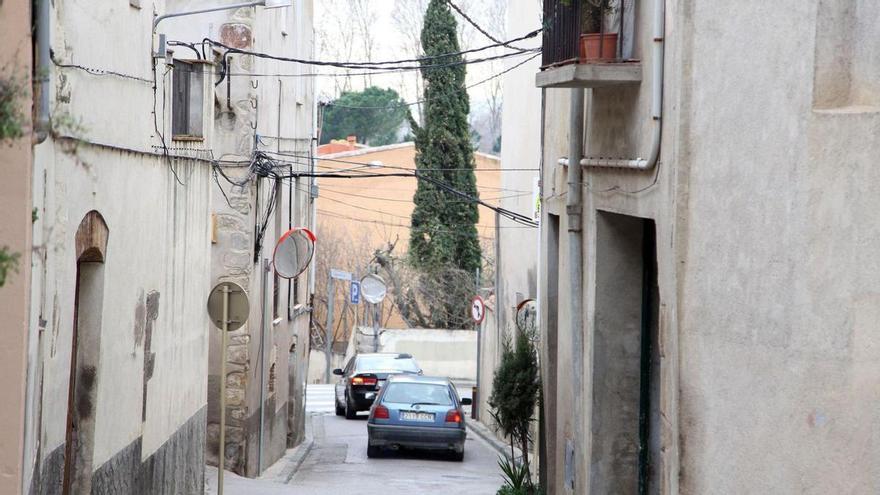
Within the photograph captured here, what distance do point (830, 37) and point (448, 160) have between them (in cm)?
3571

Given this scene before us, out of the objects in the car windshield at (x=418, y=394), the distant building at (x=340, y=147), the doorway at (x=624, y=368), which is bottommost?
the car windshield at (x=418, y=394)

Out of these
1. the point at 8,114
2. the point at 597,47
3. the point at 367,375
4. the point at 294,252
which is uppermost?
the point at 597,47

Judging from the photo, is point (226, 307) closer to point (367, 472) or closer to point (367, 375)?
point (367, 472)

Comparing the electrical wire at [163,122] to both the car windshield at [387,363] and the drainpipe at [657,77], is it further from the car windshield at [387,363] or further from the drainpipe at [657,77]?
the car windshield at [387,363]

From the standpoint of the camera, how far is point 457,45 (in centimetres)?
4147

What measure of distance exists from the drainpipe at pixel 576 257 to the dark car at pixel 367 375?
1776 centimetres

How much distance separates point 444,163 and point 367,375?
14.6 metres

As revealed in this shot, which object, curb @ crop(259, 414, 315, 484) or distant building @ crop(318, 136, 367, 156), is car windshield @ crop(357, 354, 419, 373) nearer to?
curb @ crop(259, 414, 315, 484)

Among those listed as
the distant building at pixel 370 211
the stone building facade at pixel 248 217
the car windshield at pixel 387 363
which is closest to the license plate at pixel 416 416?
the stone building facade at pixel 248 217

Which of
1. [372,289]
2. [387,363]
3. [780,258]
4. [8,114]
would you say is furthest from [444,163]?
[8,114]

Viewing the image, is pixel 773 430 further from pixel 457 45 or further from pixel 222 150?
pixel 457 45

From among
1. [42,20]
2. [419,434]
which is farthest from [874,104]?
[419,434]

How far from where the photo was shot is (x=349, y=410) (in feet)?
95.8

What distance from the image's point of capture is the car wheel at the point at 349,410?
95.3 ft
